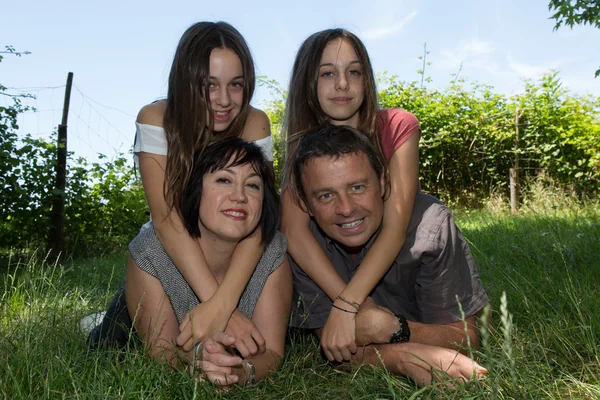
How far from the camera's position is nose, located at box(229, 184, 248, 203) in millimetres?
2695

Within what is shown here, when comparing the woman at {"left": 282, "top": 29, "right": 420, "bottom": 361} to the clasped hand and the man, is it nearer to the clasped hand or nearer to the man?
the man

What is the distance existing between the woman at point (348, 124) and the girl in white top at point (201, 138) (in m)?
0.25

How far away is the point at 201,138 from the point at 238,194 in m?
0.43

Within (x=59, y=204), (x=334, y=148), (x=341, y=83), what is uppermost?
(x=341, y=83)

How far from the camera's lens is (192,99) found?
2850 mm

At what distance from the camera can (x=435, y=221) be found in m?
2.78

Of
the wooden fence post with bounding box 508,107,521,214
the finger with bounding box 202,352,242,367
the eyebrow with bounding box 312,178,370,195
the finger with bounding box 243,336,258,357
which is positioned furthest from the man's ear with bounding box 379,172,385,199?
the wooden fence post with bounding box 508,107,521,214

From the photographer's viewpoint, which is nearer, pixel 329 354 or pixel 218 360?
pixel 218 360

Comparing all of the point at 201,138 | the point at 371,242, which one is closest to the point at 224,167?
the point at 201,138

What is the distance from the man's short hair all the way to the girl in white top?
302mm

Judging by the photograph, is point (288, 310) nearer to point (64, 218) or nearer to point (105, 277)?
point (105, 277)

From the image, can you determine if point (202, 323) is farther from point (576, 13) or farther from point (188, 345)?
point (576, 13)

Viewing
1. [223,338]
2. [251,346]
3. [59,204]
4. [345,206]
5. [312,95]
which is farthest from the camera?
[59,204]

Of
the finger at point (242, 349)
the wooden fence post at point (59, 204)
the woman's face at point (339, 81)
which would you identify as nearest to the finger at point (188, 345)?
the finger at point (242, 349)
